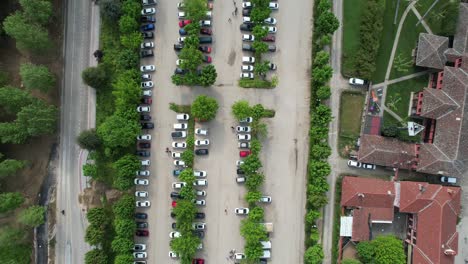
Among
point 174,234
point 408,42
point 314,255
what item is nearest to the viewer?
point 314,255

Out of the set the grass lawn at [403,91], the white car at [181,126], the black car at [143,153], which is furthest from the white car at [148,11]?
the grass lawn at [403,91]

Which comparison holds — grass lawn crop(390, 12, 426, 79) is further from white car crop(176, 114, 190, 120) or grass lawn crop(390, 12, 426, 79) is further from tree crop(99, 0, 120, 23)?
tree crop(99, 0, 120, 23)

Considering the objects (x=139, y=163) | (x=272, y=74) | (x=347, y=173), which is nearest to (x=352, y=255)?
(x=347, y=173)

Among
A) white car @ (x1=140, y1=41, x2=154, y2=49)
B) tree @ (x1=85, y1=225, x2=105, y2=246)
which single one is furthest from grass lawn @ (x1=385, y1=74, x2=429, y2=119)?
tree @ (x1=85, y1=225, x2=105, y2=246)

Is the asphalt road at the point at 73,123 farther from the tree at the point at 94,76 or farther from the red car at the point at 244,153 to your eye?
the red car at the point at 244,153

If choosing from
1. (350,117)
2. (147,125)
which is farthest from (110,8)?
(350,117)

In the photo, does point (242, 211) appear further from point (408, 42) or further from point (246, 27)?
point (408, 42)
